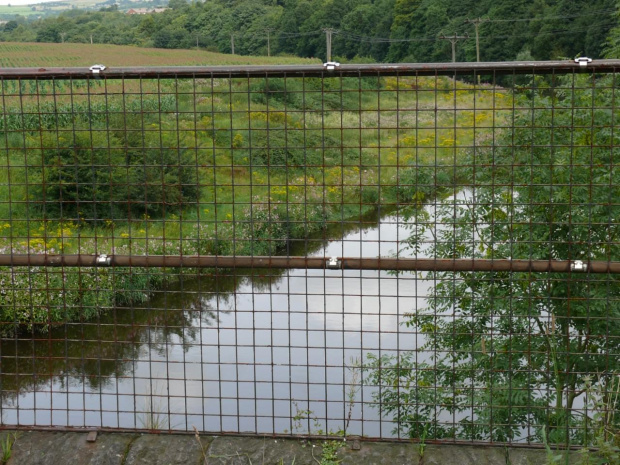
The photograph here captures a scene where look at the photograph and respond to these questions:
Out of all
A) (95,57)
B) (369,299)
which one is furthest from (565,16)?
(369,299)

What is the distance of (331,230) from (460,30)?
56.5m

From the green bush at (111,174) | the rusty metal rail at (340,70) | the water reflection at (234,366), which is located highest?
the rusty metal rail at (340,70)

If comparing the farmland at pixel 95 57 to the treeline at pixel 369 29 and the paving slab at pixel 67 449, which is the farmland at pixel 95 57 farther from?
the paving slab at pixel 67 449

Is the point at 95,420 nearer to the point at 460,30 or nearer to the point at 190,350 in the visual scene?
the point at 190,350

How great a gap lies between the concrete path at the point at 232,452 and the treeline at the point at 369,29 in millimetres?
Answer: 54810

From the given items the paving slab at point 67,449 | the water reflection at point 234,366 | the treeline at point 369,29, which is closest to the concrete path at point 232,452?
the paving slab at point 67,449

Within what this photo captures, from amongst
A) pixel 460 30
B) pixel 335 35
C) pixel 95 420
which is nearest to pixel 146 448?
pixel 95 420

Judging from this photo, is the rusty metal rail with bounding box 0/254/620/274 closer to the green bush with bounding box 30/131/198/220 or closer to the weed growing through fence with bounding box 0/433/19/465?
the green bush with bounding box 30/131/198/220

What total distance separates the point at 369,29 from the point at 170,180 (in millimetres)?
67450

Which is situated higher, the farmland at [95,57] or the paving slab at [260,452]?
the farmland at [95,57]

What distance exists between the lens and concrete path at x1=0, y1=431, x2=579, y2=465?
3225mm

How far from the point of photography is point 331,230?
17.5m

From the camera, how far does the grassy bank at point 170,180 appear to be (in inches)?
129

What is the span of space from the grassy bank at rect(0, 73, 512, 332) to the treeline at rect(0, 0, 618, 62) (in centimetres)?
3083
